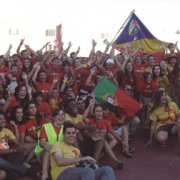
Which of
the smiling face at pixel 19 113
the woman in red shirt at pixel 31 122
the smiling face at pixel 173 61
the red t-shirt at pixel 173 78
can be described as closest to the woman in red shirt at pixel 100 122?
the woman in red shirt at pixel 31 122

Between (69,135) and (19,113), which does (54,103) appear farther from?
(69,135)

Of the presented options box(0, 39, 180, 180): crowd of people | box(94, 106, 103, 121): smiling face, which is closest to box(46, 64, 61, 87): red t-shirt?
box(0, 39, 180, 180): crowd of people

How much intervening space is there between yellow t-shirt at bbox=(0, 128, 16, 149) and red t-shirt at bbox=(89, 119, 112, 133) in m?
1.53

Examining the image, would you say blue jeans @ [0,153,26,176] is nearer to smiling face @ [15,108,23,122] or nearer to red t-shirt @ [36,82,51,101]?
smiling face @ [15,108,23,122]

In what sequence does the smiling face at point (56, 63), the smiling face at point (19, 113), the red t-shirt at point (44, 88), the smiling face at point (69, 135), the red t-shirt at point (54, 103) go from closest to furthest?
1. the smiling face at point (69, 135)
2. the smiling face at point (19, 113)
3. the red t-shirt at point (54, 103)
4. the red t-shirt at point (44, 88)
5. the smiling face at point (56, 63)

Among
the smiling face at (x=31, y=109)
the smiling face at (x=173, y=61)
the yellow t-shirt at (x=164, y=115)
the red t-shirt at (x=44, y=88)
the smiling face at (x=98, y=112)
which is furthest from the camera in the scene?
the smiling face at (x=173, y=61)

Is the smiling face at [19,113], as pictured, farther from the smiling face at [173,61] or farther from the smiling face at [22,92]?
→ the smiling face at [173,61]

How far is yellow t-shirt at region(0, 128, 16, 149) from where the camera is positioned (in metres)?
5.07

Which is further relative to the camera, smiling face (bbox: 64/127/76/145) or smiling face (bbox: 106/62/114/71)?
smiling face (bbox: 106/62/114/71)

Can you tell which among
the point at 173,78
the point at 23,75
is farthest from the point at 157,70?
the point at 23,75

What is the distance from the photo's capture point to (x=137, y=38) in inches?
416

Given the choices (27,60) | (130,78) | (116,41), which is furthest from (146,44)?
(27,60)

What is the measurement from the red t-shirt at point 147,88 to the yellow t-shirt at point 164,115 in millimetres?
910

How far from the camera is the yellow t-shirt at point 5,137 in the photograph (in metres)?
5.07
